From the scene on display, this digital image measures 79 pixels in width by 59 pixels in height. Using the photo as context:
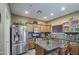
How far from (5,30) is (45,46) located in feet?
1.89

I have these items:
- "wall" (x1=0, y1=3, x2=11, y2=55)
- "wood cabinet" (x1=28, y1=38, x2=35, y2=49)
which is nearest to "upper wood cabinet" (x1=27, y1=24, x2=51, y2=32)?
"wood cabinet" (x1=28, y1=38, x2=35, y2=49)

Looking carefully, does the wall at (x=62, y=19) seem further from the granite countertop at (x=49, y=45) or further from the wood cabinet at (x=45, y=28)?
the granite countertop at (x=49, y=45)

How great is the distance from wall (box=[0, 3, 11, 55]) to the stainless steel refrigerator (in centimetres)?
6

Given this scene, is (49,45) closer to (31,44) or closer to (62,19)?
(31,44)

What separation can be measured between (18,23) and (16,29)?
9cm

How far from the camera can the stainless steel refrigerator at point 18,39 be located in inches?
71.8

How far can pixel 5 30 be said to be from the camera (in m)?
1.81

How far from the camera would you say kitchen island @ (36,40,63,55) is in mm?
1828

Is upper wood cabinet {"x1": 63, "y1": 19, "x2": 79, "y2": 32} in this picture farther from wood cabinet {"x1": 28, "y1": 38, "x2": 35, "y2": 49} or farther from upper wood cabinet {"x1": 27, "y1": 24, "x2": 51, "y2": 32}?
wood cabinet {"x1": 28, "y1": 38, "x2": 35, "y2": 49}

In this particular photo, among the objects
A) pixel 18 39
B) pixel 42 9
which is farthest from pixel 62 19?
pixel 18 39

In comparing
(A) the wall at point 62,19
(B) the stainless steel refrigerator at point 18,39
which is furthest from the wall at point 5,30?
(A) the wall at point 62,19

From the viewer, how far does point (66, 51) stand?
1.81 meters

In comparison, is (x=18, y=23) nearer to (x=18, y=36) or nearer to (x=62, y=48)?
(x=18, y=36)
